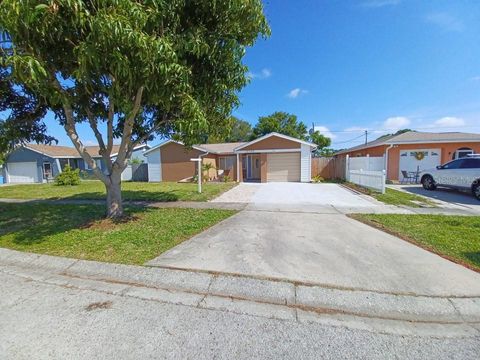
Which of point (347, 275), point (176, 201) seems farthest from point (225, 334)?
point (176, 201)

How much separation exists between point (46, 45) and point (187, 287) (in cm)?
511

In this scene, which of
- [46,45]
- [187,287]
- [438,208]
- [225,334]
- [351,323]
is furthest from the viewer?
[438,208]

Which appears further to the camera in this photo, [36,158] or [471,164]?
[36,158]

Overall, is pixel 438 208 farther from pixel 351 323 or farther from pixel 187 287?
pixel 187 287

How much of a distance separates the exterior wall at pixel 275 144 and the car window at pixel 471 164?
933 centimetres

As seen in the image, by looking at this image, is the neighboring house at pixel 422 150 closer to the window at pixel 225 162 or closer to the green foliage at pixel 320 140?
the window at pixel 225 162

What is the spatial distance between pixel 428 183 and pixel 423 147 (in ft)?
15.0

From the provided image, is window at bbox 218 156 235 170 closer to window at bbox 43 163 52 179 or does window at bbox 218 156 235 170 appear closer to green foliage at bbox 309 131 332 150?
window at bbox 43 163 52 179

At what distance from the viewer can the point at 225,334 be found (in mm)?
2457

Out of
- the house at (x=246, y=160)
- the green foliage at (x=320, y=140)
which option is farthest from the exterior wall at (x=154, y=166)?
the green foliage at (x=320, y=140)

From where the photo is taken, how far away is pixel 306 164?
17812 millimetres

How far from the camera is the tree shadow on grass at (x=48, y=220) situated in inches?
229

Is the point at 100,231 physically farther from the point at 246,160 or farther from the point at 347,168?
the point at 246,160

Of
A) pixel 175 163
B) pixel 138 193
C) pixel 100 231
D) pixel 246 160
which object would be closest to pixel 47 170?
pixel 175 163
